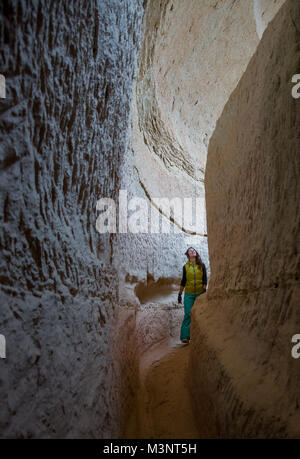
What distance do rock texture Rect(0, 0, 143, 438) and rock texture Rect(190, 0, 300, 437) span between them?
1.80ft

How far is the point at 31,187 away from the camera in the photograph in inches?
40.0

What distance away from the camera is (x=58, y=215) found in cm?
118

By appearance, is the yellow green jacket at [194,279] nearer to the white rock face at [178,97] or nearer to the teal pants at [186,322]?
the teal pants at [186,322]

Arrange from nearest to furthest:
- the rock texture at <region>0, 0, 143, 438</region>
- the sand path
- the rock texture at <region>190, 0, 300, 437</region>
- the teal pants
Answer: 1. the rock texture at <region>0, 0, 143, 438</region>
2. the rock texture at <region>190, 0, 300, 437</region>
3. the sand path
4. the teal pants

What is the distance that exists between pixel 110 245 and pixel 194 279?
1847 millimetres

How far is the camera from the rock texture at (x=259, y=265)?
1.15 meters

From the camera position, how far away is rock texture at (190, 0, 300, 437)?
1.15 m

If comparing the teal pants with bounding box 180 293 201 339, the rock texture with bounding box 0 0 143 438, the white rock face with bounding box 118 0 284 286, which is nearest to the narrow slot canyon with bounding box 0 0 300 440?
the rock texture with bounding box 0 0 143 438

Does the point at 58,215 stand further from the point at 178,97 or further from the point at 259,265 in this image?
the point at 178,97

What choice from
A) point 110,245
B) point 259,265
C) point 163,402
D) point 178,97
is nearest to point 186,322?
point 163,402

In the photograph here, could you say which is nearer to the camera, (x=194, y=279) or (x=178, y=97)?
(x=194, y=279)

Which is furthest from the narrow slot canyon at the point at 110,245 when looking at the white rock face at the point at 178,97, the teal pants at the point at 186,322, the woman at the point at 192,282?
the white rock face at the point at 178,97

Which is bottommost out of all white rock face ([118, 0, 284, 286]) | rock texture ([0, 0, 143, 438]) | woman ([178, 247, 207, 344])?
woman ([178, 247, 207, 344])

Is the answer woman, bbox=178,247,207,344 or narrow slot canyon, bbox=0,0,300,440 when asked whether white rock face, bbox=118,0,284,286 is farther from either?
narrow slot canyon, bbox=0,0,300,440
